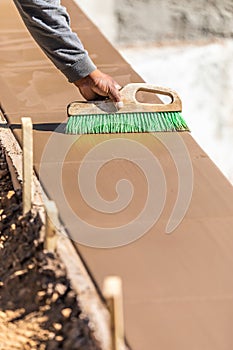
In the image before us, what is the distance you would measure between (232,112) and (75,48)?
18.1 feet

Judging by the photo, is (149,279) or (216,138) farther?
(216,138)

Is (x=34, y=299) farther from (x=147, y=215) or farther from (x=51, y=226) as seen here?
(x=147, y=215)

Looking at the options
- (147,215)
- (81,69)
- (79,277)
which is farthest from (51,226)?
(81,69)

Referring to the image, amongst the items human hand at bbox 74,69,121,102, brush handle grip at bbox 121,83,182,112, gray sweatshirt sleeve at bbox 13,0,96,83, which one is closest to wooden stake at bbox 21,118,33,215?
gray sweatshirt sleeve at bbox 13,0,96,83

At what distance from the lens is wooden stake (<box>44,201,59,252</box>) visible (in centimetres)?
326

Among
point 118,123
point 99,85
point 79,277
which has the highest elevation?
point 99,85

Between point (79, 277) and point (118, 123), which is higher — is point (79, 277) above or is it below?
above

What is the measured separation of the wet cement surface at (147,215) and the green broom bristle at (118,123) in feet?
0.17

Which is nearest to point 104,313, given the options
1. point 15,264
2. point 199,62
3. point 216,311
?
point 216,311

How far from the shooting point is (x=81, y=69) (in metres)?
4.47

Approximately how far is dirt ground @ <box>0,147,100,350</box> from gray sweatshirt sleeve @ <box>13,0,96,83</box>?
97cm

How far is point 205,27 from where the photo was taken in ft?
30.7

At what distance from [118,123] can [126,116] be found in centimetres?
7

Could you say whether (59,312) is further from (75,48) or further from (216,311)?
(75,48)
